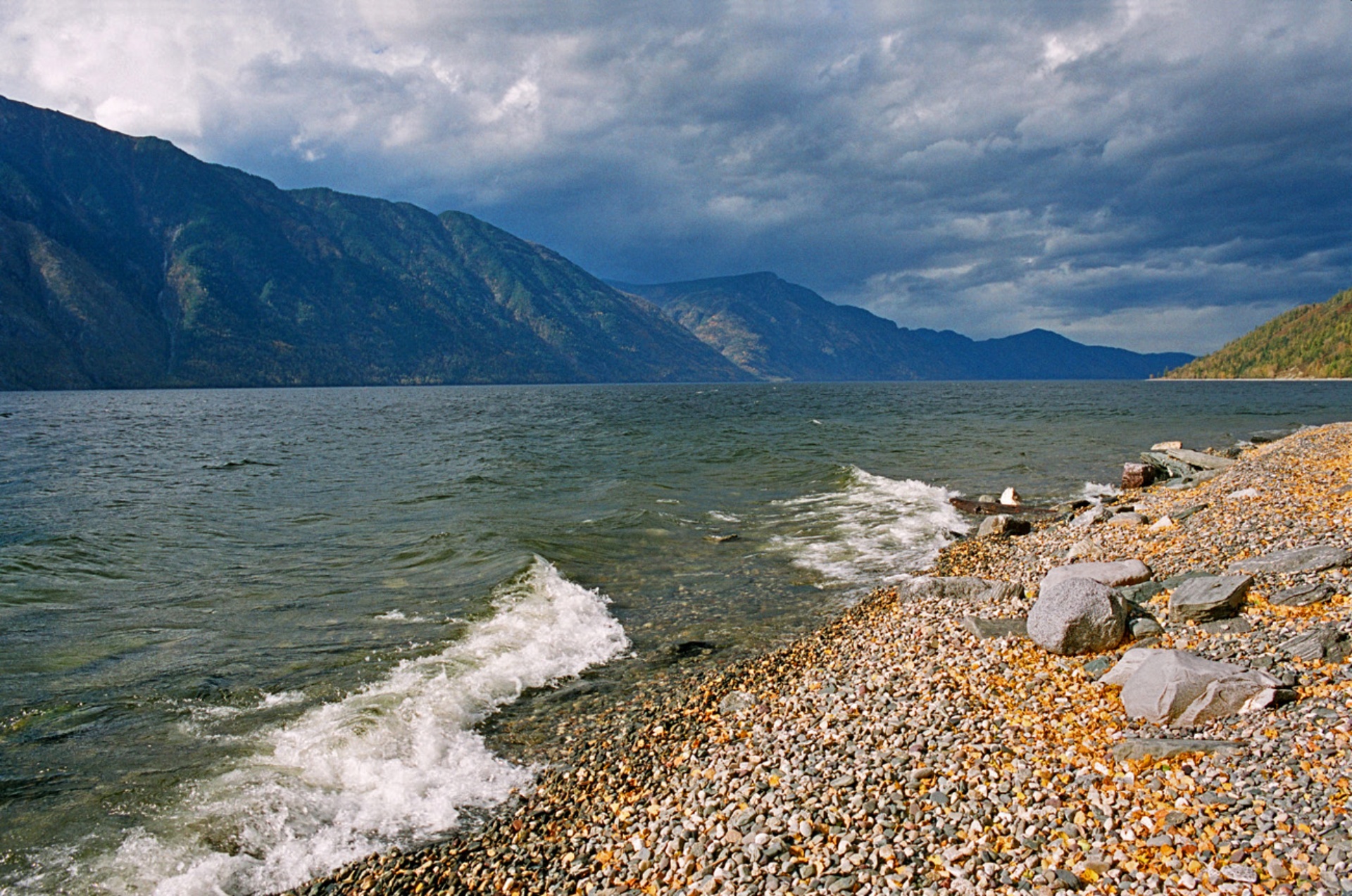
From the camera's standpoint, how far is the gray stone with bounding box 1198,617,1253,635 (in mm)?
9570

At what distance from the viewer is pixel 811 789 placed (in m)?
7.50

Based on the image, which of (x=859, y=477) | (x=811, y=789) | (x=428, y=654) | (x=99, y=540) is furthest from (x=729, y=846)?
(x=859, y=477)

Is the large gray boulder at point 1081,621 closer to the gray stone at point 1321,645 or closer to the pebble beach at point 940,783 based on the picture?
the pebble beach at point 940,783

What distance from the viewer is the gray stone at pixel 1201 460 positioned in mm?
29447

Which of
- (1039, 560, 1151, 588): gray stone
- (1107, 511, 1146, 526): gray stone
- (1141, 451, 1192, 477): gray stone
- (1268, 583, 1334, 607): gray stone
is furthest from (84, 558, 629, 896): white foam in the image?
(1141, 451, 1192, 477): gray stone

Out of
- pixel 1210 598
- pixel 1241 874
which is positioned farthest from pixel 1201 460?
pixel 1241 874

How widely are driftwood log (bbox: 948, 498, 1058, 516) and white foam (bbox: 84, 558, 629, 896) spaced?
19.2m

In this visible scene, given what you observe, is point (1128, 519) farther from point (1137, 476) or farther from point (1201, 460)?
point (1201, 460)

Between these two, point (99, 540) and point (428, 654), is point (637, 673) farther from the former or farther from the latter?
point (99, 540)

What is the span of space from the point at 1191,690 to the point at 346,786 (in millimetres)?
10454

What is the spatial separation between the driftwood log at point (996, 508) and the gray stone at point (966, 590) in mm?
12688

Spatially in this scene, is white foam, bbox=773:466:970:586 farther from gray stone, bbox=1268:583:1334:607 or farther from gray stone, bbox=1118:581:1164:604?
gray stone, bbox=1268:583:1334:607

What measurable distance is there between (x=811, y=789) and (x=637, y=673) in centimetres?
562

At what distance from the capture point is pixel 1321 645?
8164 millimetres
